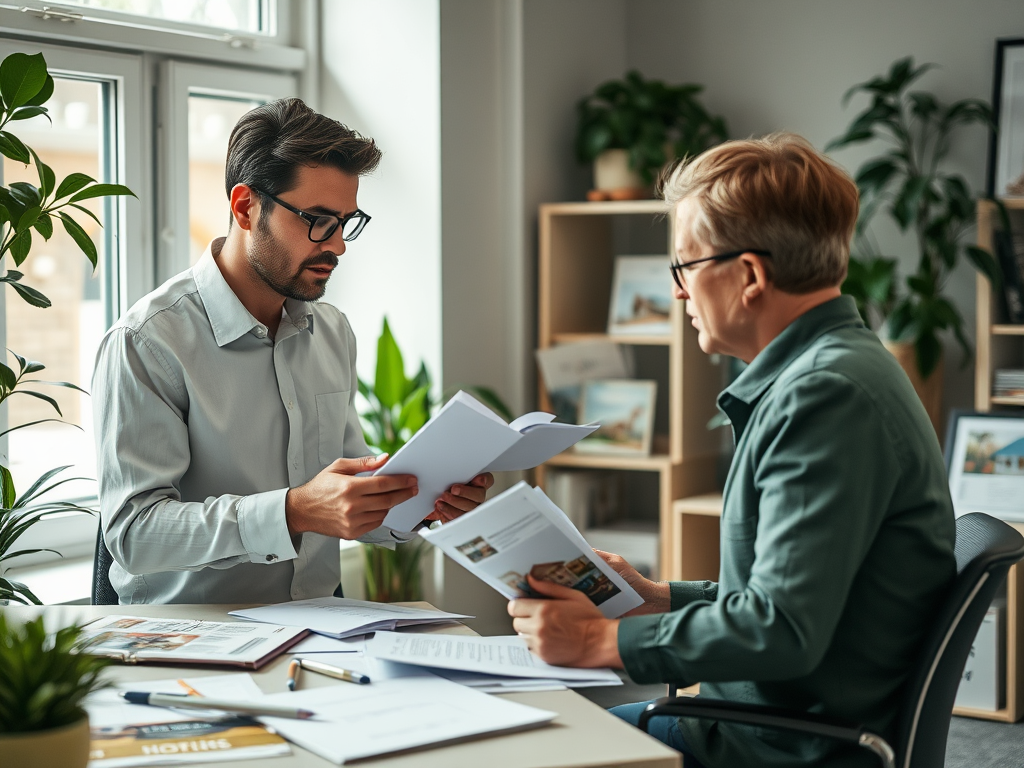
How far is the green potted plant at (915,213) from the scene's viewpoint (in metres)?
3.42

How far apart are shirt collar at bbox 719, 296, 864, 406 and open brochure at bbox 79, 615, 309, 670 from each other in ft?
2.44

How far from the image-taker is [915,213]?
136 inches

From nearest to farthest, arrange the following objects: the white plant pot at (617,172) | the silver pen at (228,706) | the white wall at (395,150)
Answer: the silver pen at (228,706) → the white wall at (395,150) → the white plant pot at (617,172)

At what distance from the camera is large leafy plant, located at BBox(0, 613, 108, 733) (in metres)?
1.06

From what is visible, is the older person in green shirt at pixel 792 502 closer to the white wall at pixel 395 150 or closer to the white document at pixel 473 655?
the white document at pixel 473 655

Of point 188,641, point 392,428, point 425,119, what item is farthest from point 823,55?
point 188,641

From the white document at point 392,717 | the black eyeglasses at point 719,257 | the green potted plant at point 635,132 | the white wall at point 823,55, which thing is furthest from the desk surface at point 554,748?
the white wall at point 823,55

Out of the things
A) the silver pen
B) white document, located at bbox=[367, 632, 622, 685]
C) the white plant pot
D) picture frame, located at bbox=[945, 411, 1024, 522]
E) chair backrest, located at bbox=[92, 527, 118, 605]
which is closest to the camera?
the silver pen

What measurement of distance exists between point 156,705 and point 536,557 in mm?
501

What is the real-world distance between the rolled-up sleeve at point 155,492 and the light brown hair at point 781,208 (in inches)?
32.2

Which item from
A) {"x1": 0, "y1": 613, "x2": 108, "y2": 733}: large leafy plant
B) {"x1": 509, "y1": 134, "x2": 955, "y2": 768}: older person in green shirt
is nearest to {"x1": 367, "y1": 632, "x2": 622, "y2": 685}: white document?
{"x1": 509, "y1": 134, "x2": 955, "y2": 768}: older person in green shirt

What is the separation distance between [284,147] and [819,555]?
1272 millimetres

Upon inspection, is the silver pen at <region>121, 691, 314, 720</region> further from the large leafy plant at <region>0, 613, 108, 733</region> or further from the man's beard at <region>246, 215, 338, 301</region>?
the man's beard at <region>246, 215, 338, 301</region>

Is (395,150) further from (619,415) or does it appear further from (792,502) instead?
(792,502)
